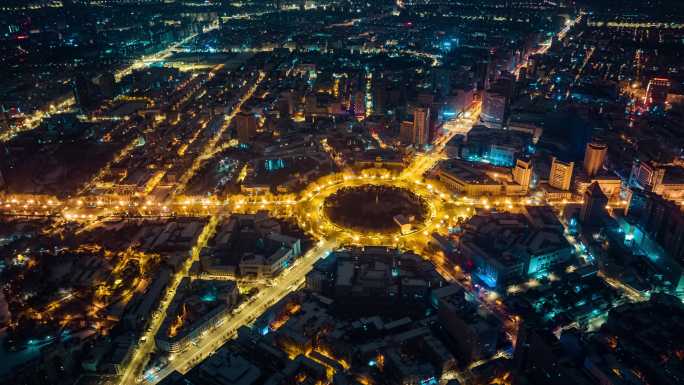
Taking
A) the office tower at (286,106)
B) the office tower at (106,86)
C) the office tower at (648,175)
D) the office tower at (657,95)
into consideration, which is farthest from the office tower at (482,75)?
the office tower at (106,86)

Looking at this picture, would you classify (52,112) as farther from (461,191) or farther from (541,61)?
(541,61)

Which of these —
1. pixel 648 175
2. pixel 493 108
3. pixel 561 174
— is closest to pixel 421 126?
pixel 493 108

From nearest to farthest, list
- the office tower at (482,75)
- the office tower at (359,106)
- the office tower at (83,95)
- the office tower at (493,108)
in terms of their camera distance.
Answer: the office tower at (493,108) → the office tower at (359,106) → the office tower at (83,95) → the office tower at (482,75)

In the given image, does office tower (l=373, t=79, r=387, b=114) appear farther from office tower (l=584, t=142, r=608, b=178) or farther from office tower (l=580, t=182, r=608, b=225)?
office tower (l=580, t=182, r=608, b=225)

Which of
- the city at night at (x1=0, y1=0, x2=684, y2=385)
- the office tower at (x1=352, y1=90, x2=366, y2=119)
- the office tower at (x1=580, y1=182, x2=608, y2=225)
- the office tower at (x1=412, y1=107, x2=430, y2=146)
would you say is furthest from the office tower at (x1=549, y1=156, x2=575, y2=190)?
the office tower at (x1=352, y1=90, x2=366, y2=119)

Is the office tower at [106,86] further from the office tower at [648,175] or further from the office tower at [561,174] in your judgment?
the office tower at [648,175]

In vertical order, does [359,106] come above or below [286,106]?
below

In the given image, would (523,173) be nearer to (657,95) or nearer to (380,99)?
(380,99)
